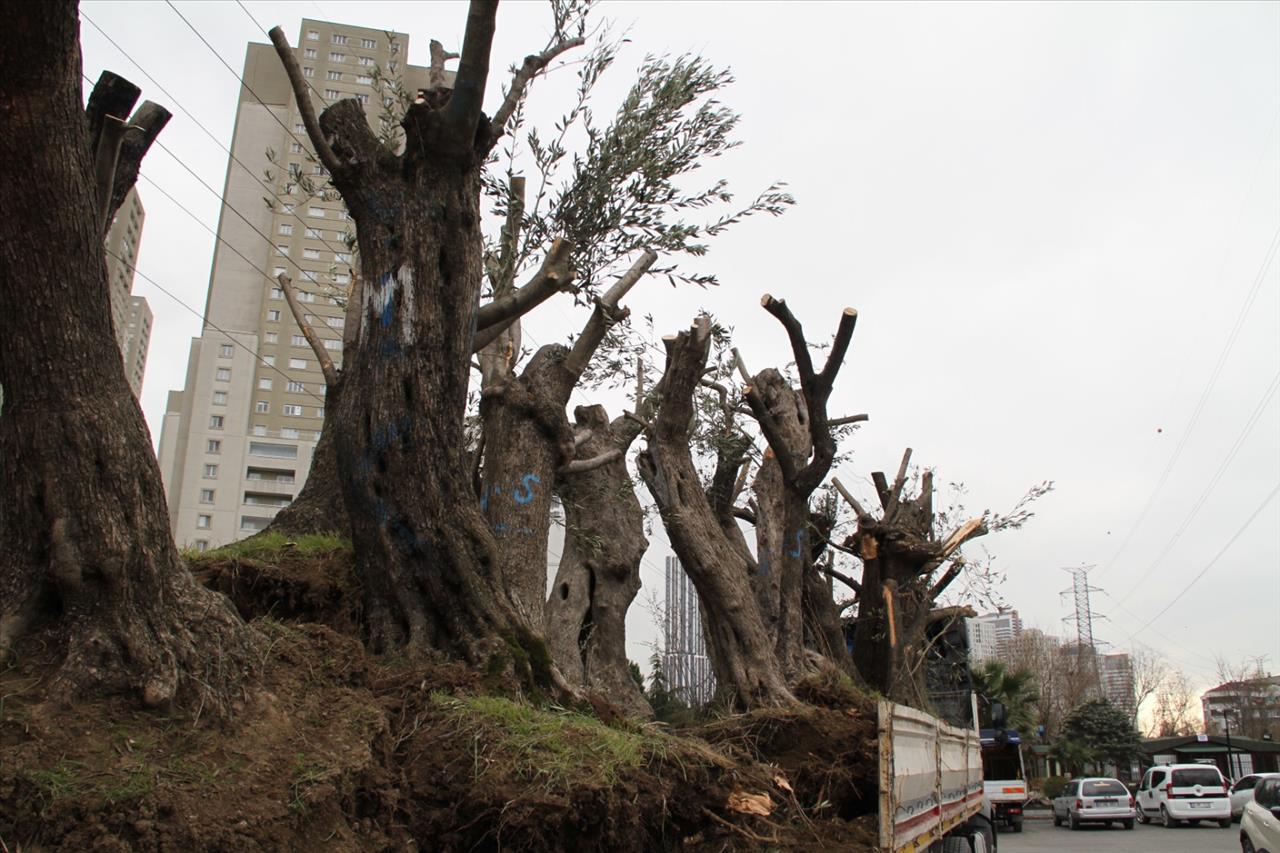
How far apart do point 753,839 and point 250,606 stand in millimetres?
3393

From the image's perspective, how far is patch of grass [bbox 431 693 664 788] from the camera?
467 centimetres

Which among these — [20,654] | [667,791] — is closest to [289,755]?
[20,654]

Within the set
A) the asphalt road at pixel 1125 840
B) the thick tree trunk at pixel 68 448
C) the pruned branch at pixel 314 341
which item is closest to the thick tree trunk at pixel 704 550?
the pruned branch at pixel 314 341

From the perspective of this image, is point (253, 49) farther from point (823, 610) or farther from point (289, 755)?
point (289, 755)

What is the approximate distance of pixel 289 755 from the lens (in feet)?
14.3

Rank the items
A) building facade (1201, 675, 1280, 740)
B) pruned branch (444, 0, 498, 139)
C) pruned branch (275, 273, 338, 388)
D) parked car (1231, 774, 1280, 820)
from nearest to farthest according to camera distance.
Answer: pruned branch (444, 0, 498, 139) < pruned branch (275, 273, 338, 388) < parked car (1231, 774, 1280, 820) < building facade (1201, 675, 1280, 740)

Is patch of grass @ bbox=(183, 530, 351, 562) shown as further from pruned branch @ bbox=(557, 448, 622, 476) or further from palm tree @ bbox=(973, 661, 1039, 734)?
palm tree @ bbox=(973, 661, 1039, 734)

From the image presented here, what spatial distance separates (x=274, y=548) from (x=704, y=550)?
566 cm

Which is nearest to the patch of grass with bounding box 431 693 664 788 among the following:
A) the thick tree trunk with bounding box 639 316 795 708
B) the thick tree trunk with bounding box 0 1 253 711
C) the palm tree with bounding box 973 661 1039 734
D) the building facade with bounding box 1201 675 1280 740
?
the thick tree trunk with bounding box 0 1 253 711

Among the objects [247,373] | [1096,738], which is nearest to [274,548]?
[1096,738]

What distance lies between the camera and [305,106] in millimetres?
7012

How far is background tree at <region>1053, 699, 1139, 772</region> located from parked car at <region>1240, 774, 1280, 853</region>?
36302 millimetres

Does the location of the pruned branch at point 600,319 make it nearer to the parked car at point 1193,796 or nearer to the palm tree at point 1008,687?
the parked car at point 1193,796

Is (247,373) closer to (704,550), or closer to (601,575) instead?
(601,575)
